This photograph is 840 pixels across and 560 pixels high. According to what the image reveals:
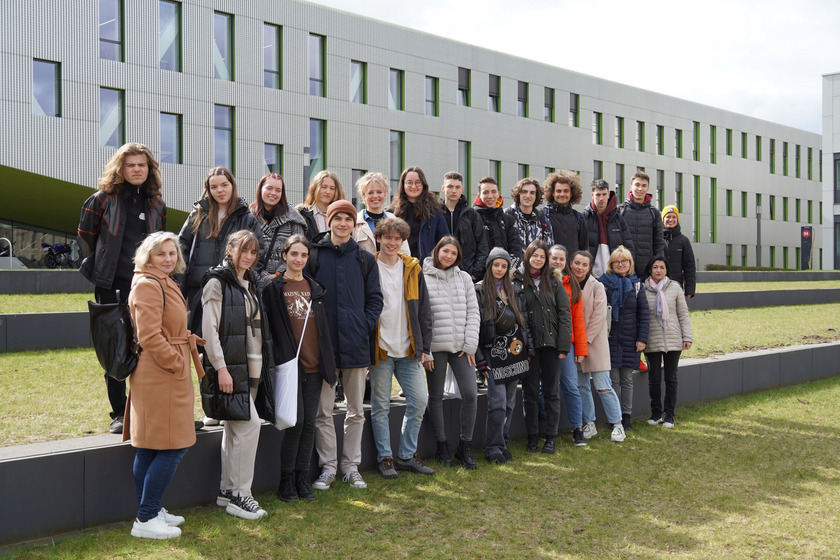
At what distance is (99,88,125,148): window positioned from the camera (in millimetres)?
24281

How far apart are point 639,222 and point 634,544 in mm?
4874

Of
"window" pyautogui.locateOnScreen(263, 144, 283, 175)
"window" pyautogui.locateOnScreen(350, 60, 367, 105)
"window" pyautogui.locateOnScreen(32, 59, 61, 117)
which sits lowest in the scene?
"window" pyautogui.locateOnScreen(263, 144, 283, 175)

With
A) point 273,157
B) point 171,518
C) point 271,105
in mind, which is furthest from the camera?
point 273,157

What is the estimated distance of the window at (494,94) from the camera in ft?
117

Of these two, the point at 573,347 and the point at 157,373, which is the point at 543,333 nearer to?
the point at 573,347

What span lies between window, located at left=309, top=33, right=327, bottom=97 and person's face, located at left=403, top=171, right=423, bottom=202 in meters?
23.3

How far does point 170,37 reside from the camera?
25.7m

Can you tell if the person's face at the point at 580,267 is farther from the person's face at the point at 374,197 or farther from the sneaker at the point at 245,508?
the sneaker at the point at 245,508

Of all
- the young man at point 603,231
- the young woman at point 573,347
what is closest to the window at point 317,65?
the young man at point 603,231

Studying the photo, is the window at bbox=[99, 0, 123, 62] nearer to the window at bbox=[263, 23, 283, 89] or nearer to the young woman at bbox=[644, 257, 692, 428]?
the window at bbox=[263, 23, 283, 89]

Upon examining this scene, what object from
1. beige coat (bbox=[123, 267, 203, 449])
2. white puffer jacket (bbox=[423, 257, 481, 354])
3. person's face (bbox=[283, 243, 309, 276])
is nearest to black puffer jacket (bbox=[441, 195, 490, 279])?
white puffer jacket (bbox=[423, 257, 481, 354])

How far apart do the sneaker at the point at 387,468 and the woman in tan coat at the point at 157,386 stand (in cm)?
191

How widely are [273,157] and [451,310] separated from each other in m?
23.0

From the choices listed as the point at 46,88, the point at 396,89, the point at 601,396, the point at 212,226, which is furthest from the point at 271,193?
the point at 396,89
